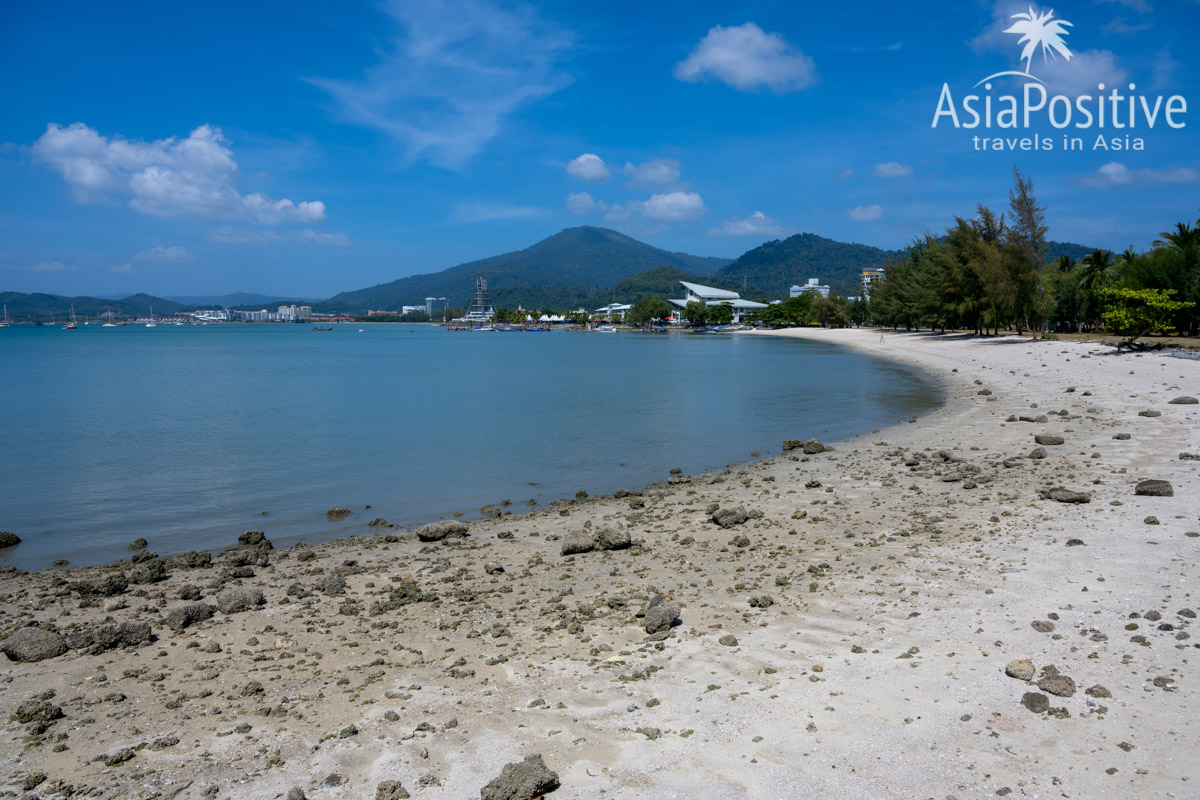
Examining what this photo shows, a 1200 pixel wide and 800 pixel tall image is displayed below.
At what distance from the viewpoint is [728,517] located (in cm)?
1049

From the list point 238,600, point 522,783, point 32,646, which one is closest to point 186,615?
A: point 238,600

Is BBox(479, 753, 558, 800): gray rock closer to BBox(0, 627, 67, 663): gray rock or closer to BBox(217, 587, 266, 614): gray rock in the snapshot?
BBox(217, 587, 266, 614): gray rock

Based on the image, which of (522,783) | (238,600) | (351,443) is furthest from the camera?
(351,443)

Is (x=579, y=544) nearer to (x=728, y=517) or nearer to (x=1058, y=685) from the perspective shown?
(x=728, y=517)

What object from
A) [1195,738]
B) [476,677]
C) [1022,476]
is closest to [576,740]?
[476,677]

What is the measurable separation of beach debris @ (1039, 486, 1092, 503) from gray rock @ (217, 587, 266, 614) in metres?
11.2

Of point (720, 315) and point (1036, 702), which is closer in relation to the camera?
point (1036, 702)

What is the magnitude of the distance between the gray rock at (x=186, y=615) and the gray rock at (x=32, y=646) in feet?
3.05

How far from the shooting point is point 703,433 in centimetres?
2220

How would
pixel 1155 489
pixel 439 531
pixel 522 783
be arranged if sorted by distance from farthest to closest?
pixel 439 531 < pixel 1155 489 < pixel 522 783

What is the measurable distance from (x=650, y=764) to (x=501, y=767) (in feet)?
3.29

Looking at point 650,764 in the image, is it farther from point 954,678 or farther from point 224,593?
point 224,593

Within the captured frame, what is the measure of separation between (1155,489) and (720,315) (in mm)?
175008

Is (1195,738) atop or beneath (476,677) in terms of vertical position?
atop
